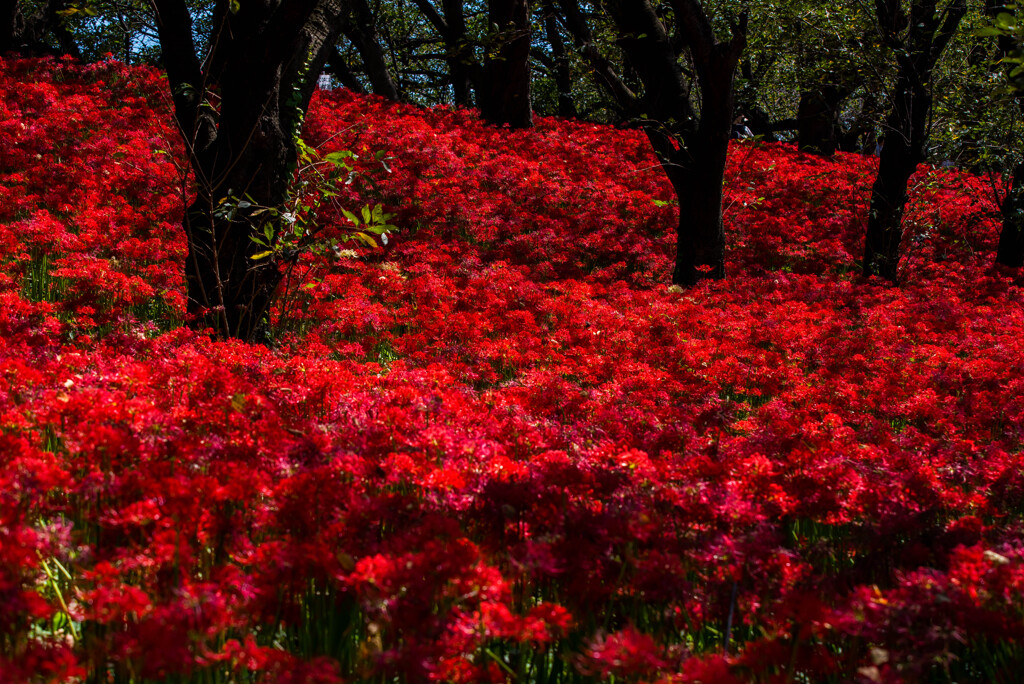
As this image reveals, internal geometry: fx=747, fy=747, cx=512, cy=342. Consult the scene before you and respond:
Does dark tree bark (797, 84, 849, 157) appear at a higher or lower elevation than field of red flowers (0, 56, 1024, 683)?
higher

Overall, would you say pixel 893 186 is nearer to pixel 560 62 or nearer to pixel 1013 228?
pixel 1013 228

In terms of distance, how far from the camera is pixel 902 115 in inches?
457

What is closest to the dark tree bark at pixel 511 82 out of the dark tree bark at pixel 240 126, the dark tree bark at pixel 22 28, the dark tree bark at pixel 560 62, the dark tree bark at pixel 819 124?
the dark tree bark at pixel 560 62

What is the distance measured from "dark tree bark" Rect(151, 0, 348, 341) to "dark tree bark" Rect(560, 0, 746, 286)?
5201mm

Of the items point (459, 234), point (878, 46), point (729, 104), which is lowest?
point (459, 234)

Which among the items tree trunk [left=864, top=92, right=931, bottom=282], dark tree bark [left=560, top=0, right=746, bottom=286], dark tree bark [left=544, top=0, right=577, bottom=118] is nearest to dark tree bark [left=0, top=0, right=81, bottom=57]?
dark tree bark [left=560, top=0, right=746, bottom=286]

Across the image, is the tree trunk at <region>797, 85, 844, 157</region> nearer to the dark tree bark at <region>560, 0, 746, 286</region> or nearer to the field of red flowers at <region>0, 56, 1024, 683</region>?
the dark tree bark at <region>560, 0, 746, 286</region>

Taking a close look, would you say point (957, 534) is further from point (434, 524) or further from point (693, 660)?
point (434, 524)

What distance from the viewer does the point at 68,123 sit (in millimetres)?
11750

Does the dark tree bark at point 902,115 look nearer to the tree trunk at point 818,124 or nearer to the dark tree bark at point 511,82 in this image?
the dark tree bark at point 511,82

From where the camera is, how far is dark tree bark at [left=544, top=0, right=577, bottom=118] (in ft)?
77.3

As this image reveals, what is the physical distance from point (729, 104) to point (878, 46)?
3163 mm

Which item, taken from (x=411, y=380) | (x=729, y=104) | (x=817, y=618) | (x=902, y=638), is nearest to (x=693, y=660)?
(x=817, y=618)

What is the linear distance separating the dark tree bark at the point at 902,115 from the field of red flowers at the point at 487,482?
231cm
